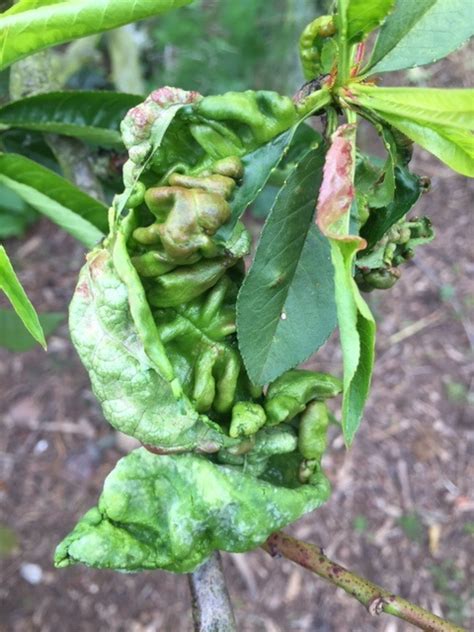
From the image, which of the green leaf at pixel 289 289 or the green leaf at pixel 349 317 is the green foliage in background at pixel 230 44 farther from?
the green leaf at pixel 349 317

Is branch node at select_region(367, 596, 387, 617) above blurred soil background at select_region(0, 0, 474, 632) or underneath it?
above

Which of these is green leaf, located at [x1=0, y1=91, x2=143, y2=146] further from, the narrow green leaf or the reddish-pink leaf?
the reddish-pink leaf

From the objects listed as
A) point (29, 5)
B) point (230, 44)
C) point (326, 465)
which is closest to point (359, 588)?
point (29, 5)

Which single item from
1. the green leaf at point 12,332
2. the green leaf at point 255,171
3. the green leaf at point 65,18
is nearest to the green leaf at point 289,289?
the green leaf at point 255,171

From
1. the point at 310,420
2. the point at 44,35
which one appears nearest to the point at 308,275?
the point at 310,420

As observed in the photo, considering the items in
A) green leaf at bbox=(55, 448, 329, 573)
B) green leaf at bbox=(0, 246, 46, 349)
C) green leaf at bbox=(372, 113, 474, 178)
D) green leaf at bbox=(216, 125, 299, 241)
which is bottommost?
green leaf at bbox=(55, 448, 329, 573)

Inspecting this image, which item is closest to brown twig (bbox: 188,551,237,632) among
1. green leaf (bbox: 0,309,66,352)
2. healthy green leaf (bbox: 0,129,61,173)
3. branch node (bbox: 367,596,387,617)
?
branch node (bbox: 367,596,387,617)

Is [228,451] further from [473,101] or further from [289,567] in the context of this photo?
[289,567]
